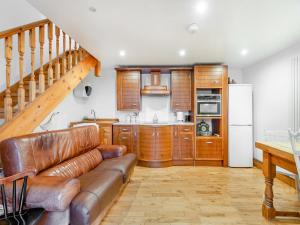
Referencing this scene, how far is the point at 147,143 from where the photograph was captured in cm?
430

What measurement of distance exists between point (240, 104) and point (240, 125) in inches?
18.9

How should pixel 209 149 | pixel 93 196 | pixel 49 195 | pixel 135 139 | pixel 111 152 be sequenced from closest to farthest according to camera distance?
pixel 49 195 < pixel 93 196 < pixel 111 152 < pixel 209 149 < pixel 135 139

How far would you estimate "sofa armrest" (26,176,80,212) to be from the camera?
1.45 metres

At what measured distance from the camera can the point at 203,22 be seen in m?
2.43

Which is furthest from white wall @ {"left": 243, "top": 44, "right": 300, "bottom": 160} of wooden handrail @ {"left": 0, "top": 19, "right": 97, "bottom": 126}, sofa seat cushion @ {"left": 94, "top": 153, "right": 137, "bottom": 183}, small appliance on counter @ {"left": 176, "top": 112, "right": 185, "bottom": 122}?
wooden handrail @ {"left": 0, "top": 19, "right": 97, "bottom": 126}

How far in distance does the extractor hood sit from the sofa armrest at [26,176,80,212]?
11.3 ft

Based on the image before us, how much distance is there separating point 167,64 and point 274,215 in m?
3.53

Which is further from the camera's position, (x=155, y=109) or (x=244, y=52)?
(x=155, y=109)

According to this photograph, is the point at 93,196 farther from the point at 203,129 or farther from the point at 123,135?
the point at 203,129

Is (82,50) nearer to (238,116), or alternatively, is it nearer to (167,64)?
(167,64)

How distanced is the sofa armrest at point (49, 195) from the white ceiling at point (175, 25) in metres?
1.88

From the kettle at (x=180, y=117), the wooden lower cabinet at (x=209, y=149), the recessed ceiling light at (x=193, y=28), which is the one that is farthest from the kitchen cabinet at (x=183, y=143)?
the recessed ceiling light at (x=193, y=28)

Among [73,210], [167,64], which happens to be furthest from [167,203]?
[167,64]

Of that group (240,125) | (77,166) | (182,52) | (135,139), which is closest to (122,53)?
(182,52)
